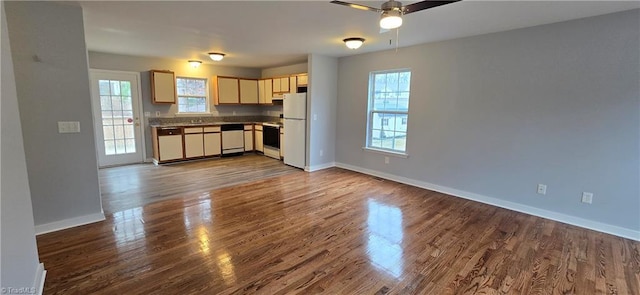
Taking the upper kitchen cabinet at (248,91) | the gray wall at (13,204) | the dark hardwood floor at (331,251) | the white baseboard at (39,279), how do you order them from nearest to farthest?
the gray wall at (13,204) → the white baseboard at (39,279) → the dark hardwood floor at (331,251) → the upper kitchen cabinet at (248,91)

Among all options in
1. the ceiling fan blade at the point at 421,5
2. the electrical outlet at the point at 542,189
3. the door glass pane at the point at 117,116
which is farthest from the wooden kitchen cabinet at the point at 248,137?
the electrical outlet at the point at 542,189

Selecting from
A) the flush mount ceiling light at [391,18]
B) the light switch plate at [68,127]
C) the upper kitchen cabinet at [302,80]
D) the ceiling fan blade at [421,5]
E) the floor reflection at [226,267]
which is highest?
the ceiling fan blade at [421,5]

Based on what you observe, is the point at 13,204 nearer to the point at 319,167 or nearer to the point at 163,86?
the point at 319,167

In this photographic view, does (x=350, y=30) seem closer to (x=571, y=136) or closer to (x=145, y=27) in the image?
(x=145, y=27)

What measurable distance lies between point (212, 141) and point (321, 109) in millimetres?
2732

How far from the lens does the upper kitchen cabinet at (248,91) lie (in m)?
7.05

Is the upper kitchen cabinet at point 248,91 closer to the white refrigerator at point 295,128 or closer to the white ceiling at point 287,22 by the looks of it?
the white refrigerator at point 295,128

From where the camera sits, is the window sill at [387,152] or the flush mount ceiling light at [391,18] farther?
the window sill at [387,152]

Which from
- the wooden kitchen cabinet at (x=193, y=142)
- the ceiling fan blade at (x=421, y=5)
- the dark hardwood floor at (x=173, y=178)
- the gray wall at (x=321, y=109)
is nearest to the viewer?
the ceiling fan blade at (x=421, y=5)

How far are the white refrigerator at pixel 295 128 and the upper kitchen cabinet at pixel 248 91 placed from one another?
1.64 meters

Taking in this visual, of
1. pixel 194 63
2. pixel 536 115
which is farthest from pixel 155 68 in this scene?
pixel 536 115

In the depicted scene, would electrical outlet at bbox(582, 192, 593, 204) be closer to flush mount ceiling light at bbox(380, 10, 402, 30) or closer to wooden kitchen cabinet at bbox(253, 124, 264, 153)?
flush mount ceiling light at bbox(380, 10, 402, 30)

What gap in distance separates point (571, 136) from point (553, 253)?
1.37 m

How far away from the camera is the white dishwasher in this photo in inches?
267
